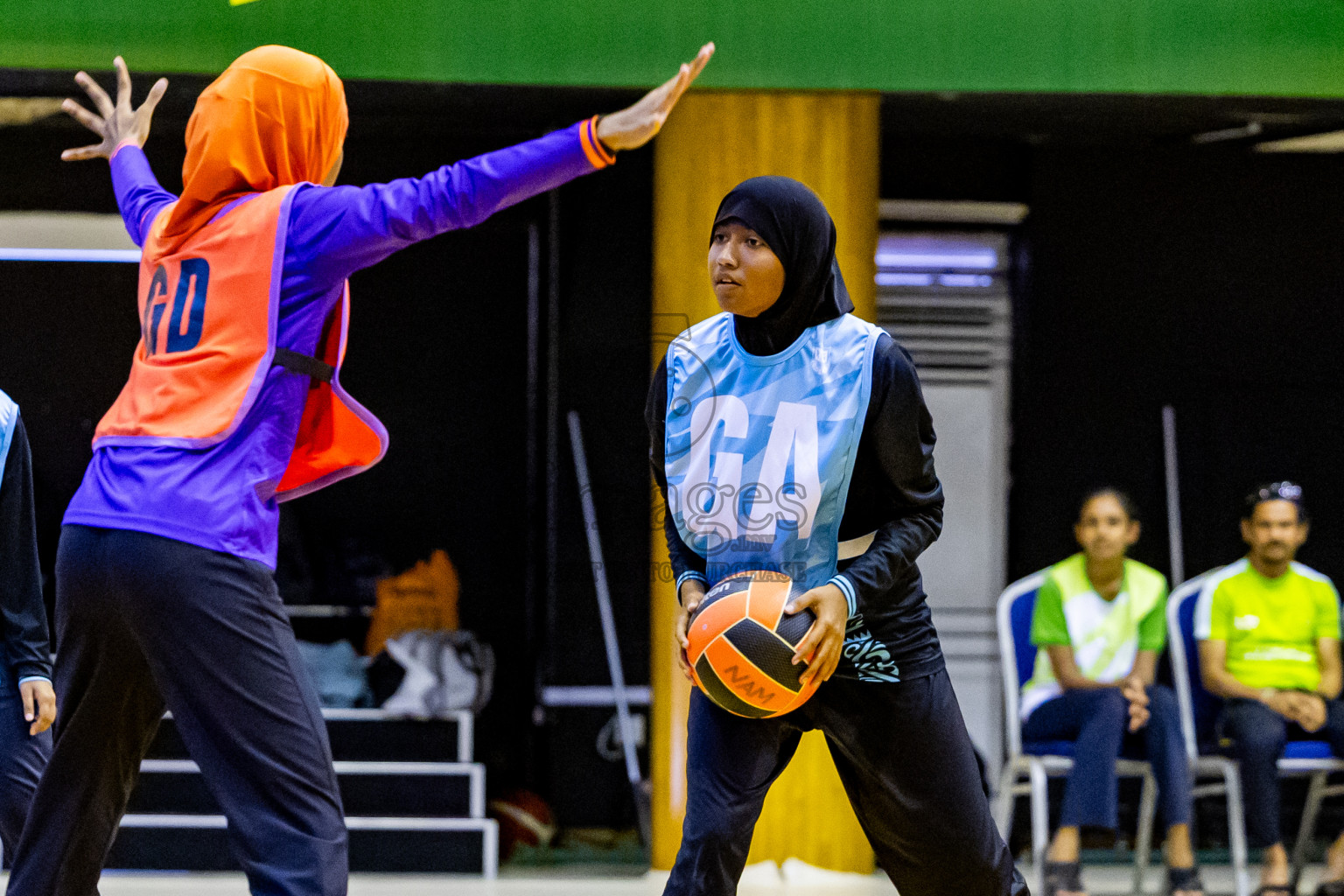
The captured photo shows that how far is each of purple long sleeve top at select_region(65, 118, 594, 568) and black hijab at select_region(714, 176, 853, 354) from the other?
382 millimetres

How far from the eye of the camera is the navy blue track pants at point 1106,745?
4.95 meters

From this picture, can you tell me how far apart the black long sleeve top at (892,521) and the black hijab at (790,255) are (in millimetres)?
151

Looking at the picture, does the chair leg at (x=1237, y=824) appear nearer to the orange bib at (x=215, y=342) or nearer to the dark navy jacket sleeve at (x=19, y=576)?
the orange bib at (x=215, y=342)

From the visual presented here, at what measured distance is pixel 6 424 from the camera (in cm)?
315

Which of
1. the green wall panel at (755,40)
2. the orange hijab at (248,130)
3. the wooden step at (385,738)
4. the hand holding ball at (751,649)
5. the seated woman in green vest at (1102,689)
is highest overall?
the green wall panel at (755,40)

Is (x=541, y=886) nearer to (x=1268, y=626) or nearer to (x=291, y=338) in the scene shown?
(x=1268, y=626)

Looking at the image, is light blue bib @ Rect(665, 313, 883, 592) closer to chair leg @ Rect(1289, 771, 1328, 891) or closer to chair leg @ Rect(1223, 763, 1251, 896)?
chair leg @ Rect(1223, 763, 1251, 896)

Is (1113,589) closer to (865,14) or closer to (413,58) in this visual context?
(865,14)

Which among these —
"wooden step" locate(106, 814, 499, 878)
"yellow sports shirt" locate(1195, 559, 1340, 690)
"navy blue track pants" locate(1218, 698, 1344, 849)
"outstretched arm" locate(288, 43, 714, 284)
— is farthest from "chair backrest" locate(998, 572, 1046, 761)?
"outstretched arm" locate(288, 43, 714, 284)

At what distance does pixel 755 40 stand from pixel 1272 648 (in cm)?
293

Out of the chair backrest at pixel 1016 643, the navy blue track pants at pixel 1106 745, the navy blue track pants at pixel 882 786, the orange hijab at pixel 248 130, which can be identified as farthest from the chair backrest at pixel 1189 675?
the orange hijab at pixel 248 130

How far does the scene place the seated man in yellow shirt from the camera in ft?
16.8

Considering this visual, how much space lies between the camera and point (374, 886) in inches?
206

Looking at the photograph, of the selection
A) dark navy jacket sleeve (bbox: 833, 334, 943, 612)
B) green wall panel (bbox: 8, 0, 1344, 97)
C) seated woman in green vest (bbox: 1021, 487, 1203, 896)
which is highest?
green wall panel (bbox: 8, 0, 1344, 97)
